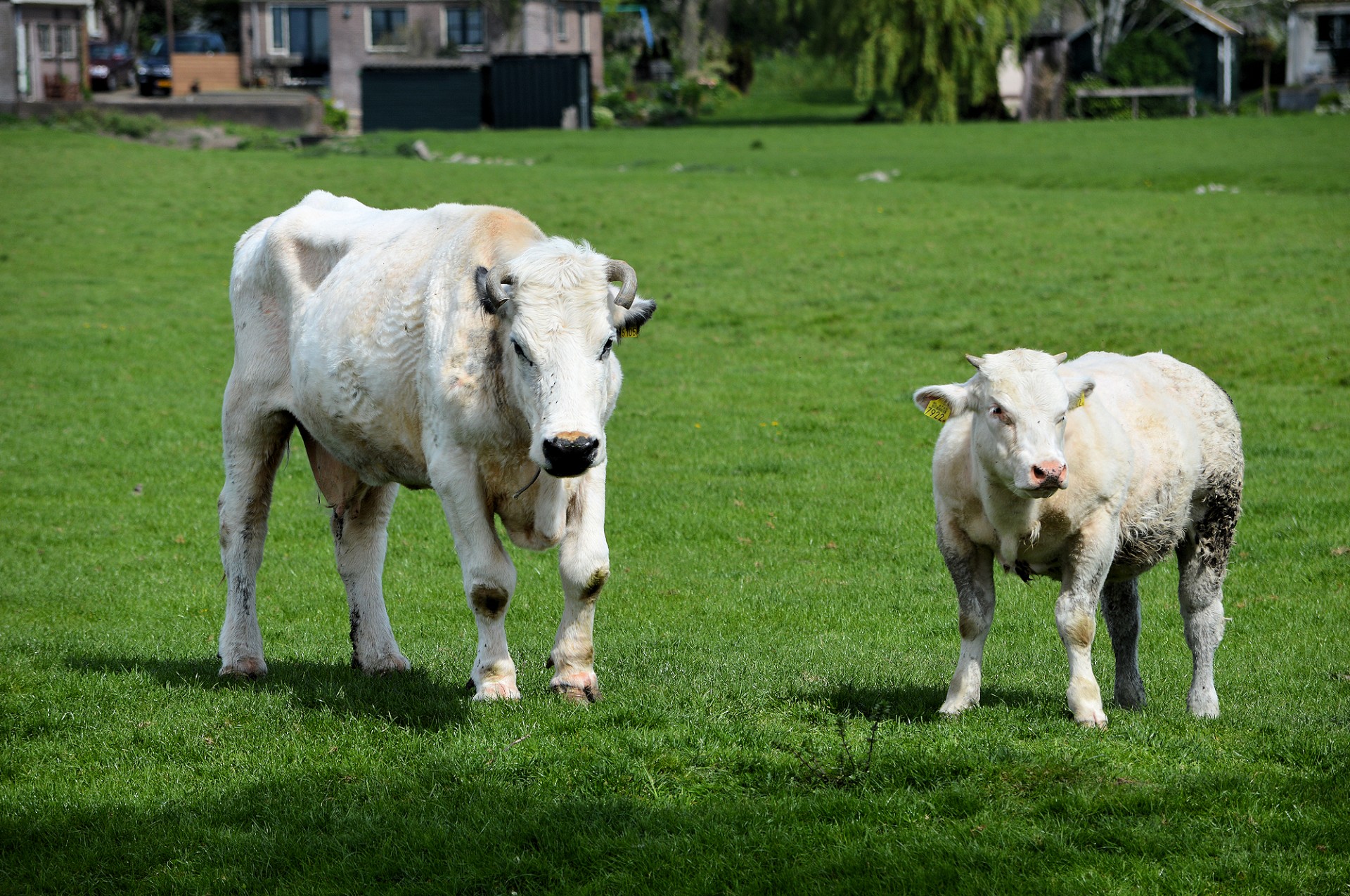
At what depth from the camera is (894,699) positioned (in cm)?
806

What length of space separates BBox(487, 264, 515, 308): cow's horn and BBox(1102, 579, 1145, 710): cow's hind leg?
13.5ft

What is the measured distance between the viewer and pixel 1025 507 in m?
7.46

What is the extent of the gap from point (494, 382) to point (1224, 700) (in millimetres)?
4915

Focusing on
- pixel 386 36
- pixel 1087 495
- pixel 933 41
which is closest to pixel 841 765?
pixel 1087 495

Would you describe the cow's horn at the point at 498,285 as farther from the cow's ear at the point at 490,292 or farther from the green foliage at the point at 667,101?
the green foliage at the point at 667,101

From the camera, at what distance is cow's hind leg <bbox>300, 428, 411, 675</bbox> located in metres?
9.09

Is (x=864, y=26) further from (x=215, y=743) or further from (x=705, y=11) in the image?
(x=215, y=743)

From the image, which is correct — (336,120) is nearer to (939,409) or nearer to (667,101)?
(667,101)

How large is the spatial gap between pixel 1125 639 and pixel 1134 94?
5729cm

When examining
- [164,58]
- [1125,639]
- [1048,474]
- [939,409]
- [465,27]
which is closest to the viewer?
[1048,474]

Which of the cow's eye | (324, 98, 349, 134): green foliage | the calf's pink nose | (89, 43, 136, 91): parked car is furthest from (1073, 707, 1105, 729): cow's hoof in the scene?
(89, 43, 136, 91): parked car

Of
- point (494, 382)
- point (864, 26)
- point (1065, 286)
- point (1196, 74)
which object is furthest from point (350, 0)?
point (494, 382)

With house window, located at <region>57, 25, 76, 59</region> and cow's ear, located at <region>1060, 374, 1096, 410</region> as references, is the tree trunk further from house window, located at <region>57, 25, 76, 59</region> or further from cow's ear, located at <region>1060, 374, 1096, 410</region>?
cow's ear, located at <region>1060, 374, 1096, 410</region>

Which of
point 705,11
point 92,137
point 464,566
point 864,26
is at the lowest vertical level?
point 464,566
